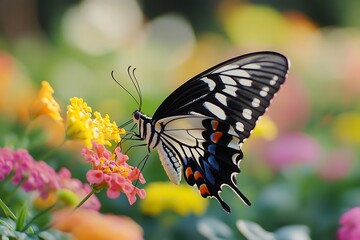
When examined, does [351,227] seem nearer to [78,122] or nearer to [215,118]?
[215,118]

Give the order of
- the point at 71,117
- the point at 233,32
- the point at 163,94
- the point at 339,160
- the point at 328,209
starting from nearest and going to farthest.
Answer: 1. the point at 71,117
2. the point at 328,209
3. the point at 339,160
4. the point at 163,94
5. the point at 233,32

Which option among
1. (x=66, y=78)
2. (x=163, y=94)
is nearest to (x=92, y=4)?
(x=66, y=78)

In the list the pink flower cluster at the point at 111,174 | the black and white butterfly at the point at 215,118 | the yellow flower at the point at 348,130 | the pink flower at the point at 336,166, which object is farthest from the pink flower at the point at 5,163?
the yellow flower at the point at 348,130

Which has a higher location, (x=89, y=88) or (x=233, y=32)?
(x=233, y=32)

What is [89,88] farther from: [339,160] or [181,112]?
[181,112]

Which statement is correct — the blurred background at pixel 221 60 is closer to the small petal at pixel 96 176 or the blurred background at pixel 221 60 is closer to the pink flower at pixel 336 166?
the pink flower at pixel 336 166

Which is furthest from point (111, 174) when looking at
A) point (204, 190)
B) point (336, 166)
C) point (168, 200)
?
point (336, 166)

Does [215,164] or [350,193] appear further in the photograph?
[350,193]
